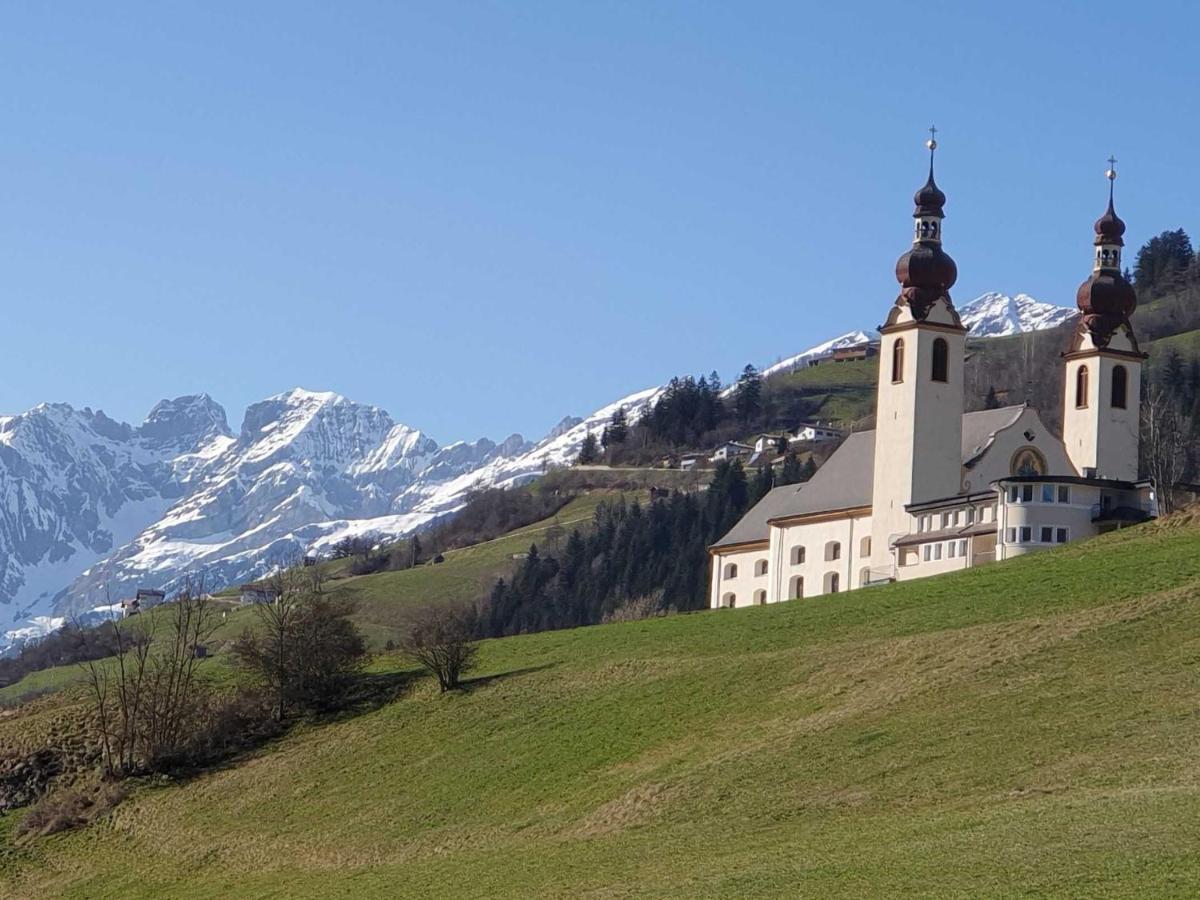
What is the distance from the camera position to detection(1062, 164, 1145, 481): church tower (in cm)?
8631

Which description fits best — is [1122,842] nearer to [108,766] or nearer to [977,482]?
[108,766]

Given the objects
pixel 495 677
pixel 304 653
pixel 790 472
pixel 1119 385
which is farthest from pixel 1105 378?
pixel 790 472

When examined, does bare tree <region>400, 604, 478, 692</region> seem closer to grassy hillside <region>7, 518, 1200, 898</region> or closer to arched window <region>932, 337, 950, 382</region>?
grassy hillside <region>7, 518, 1200, 898</region>

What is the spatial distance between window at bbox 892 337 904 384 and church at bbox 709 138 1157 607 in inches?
2.8

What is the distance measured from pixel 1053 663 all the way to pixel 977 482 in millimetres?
34516

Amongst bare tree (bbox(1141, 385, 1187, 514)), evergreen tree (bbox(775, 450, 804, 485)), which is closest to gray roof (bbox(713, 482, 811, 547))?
bare tree (bbox(1141, 385, 1187, 514))

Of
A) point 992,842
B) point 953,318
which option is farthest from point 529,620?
point 992,842

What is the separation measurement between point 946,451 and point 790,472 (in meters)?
84.7

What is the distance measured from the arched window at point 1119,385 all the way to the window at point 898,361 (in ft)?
31.9

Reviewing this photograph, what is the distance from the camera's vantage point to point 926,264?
8419 centimetres

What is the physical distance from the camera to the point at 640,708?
56.8m

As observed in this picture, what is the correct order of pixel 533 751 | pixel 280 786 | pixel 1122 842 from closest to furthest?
1. pixel 1122 842
2. pixel 533 751
3. pixel 280 786

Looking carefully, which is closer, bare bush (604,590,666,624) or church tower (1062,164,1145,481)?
church tower (1062,164,1145,481)

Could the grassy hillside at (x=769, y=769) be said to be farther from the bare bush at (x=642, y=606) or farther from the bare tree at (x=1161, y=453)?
the bare bush at (x=642, y=606)
